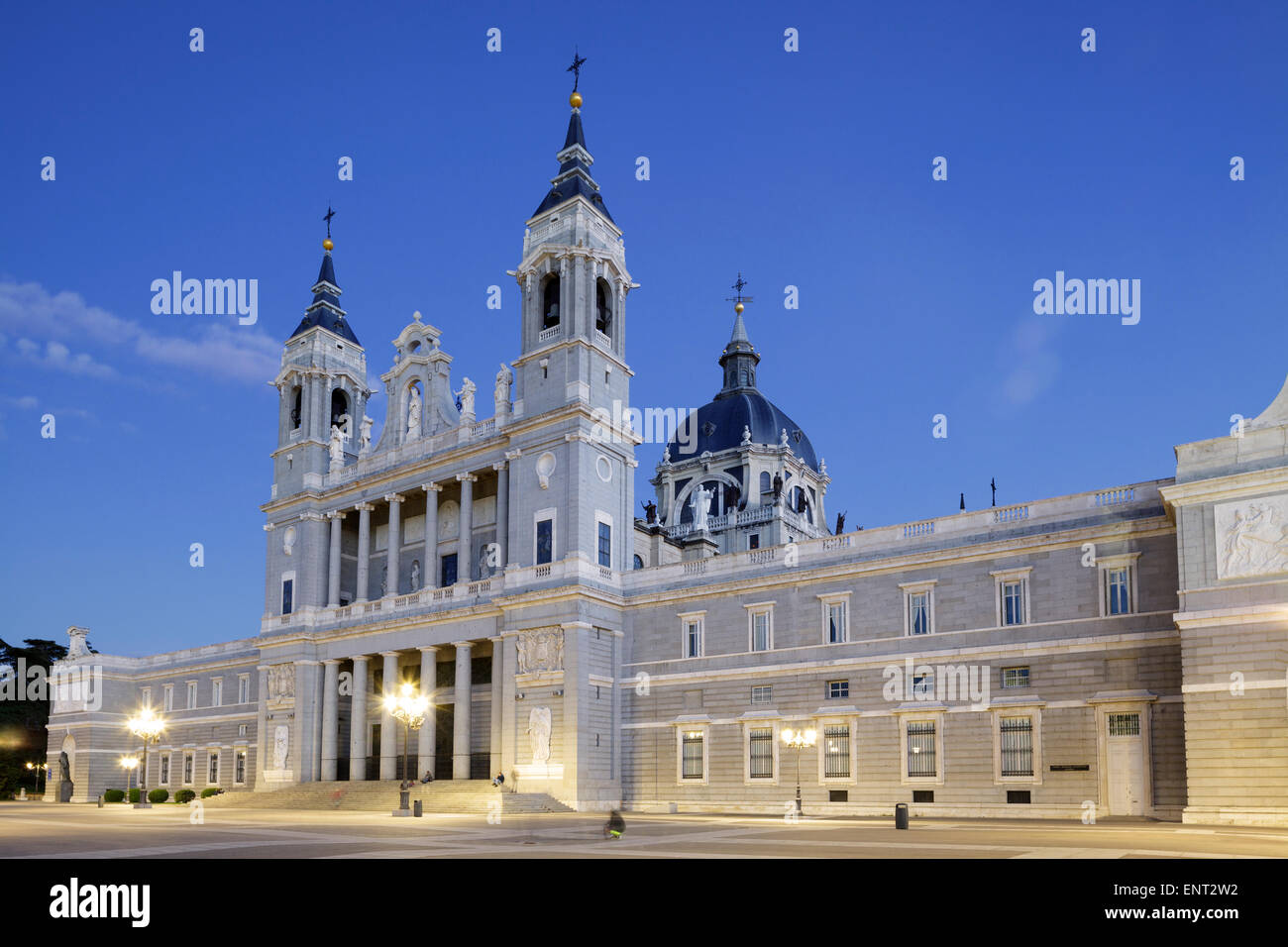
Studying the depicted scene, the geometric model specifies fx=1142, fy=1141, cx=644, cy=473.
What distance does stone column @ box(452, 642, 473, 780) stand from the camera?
5597 cm

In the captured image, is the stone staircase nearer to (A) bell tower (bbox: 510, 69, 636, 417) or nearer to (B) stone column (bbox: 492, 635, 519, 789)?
(B) stone column (bbox: 492, 635, 519, 789)

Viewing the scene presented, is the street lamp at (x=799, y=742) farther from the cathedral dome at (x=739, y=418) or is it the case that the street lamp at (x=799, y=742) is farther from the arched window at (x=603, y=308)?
the cathedral dome at (x=739, y=418)

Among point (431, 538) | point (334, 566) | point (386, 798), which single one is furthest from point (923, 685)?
point (334, 566)

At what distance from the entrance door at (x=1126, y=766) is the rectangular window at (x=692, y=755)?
1791 cm

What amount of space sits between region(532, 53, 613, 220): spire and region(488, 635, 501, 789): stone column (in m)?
22.4

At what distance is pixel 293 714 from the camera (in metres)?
65.1

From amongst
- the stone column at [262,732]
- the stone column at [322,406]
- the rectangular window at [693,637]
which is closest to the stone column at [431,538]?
the stone column at [322,406]

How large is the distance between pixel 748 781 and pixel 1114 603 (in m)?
17.2

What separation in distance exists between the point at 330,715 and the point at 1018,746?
38446 mm

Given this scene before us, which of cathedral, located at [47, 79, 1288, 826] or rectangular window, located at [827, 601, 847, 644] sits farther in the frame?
rectangular window, located at [827, 601, 847, 644]

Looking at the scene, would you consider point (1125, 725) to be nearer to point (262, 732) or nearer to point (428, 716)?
point (428, 716)

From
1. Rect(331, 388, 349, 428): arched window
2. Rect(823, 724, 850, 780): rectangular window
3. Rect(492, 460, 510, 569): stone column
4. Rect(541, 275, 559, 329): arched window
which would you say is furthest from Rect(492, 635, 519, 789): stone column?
Rect(331, 388, 349, 428): arched window
